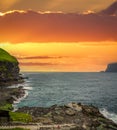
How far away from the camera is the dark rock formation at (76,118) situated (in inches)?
3196

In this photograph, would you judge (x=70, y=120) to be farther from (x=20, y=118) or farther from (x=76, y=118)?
(x=20, y=118)

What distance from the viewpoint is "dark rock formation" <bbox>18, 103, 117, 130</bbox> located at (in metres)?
81.2


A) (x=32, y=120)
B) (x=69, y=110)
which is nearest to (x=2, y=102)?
(x=69, y=110)

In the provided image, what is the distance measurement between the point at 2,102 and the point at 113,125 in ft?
171

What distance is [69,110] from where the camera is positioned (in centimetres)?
9988

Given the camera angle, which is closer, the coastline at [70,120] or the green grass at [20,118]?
the coastline at [70,120]

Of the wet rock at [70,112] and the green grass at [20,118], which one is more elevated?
the green grass at [20,118]

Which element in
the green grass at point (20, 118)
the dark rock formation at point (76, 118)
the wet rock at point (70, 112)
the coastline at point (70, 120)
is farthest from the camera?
the wet rock at point (70, 112)

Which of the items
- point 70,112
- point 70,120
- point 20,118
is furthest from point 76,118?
point 20,118

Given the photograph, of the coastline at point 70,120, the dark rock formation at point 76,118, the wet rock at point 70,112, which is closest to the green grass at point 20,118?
the coastline at point 70,120

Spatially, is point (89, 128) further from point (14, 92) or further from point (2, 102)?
point (14, 92)

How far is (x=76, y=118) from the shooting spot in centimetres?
9188

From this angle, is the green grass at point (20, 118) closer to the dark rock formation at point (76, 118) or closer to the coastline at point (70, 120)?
the coastline at point (70, 120)

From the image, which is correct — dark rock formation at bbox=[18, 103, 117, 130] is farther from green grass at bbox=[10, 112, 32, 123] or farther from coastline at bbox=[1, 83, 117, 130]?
green grass at bbox=[10, 112, 32, 123]
